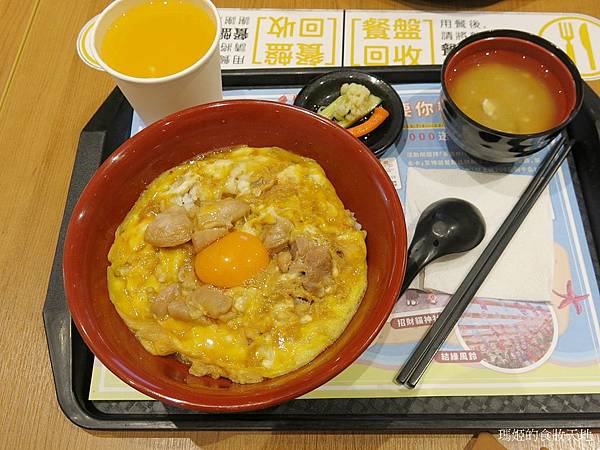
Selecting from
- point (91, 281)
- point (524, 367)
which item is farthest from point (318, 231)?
point (524, 367)

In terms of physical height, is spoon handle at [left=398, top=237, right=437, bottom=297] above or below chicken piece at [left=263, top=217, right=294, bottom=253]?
below

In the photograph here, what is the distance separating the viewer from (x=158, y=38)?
1.77 metres

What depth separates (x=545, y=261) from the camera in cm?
179

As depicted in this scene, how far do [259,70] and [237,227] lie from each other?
98 centimetres

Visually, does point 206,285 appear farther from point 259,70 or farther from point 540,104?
point 540,104

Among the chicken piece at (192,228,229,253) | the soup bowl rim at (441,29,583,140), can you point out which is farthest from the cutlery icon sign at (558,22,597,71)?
the chicken piece at (192,228,229,253)

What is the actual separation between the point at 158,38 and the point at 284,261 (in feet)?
3.20

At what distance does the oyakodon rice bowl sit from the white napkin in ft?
1.32

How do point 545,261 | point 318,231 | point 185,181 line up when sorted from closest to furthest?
1. point 318,231
2. point 185,181
3. point 545,261

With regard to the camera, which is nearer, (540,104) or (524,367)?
(524,367)

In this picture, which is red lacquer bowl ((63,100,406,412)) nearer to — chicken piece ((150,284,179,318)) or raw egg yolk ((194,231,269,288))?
chicken piece ((150,284,179,318))

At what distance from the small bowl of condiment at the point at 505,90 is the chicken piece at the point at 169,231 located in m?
1.07

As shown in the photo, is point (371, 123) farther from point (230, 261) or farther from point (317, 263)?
point (230, 261)

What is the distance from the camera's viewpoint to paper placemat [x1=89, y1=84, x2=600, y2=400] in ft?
5.23
